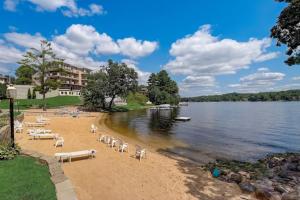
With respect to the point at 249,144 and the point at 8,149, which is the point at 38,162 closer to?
the point at 8,149

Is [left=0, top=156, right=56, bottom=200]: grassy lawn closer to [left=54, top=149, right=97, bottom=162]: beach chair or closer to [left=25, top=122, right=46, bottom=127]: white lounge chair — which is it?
[left=54, top=149, right=97, bottom=162]: beach chair

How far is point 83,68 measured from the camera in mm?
101312

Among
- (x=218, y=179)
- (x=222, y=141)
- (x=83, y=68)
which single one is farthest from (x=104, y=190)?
(x=83, y=68)

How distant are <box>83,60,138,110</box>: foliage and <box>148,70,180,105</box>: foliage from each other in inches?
1899

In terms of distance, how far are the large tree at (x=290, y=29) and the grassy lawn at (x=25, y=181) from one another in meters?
15.3

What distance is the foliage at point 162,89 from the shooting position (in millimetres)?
107731

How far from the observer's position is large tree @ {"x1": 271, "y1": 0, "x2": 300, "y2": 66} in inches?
493

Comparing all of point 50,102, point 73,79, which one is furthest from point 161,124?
point 73,79

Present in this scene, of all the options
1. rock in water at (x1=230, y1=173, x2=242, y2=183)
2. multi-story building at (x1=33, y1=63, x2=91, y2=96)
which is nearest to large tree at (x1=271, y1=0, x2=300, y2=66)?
rock in water at (x1=230, y1=173, x2=242, y2=183)

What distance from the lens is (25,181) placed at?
757 centimetres

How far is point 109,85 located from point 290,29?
161 ft

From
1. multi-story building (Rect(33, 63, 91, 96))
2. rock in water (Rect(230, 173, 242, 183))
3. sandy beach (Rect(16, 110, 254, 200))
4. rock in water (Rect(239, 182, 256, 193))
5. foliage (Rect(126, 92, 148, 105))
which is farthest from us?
foliage (Rect(126, 92, 148, 105))

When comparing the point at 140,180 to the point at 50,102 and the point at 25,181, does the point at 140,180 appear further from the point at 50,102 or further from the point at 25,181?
the point at 50,102

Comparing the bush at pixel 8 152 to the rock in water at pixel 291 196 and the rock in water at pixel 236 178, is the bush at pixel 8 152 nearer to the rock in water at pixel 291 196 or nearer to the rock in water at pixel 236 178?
the rock in water at pixel 236 178
